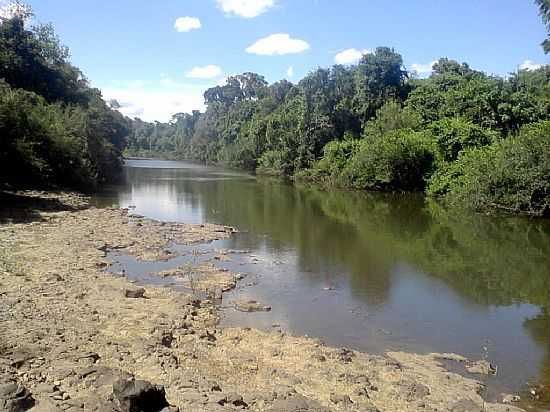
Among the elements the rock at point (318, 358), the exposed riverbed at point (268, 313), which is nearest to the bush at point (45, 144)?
the exposed riverbed at point (268, 313)

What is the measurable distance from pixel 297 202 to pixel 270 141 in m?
46.3

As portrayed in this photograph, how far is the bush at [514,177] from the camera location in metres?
35.2

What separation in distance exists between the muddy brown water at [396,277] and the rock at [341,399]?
3593 millimetres

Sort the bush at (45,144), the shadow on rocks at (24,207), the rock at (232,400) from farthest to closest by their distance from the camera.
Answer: the bush at (45,144)
the shadow on rocks at (24,207)
the rock at (232,400)

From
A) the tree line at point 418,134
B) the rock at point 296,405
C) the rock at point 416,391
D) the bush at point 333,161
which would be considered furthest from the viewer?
the bush at point 333,161

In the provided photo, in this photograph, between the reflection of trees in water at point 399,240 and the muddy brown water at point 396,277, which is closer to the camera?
the muddy brown water at point 396,277

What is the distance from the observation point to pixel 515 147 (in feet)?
123

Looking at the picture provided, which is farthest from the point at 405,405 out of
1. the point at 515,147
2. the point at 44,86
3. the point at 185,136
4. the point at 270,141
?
the point at 185,136

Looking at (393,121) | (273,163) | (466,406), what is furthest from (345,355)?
(273,163)

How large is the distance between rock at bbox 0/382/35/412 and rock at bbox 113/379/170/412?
133 cm

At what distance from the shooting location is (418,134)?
58.8 m

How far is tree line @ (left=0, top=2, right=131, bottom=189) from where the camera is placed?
32500 millimetres

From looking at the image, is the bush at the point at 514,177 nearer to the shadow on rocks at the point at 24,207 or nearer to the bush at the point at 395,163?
the bush at the point at 395,163

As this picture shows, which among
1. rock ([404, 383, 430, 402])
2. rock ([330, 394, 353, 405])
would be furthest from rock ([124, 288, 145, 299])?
rock ([404, 383, 430, 402])
